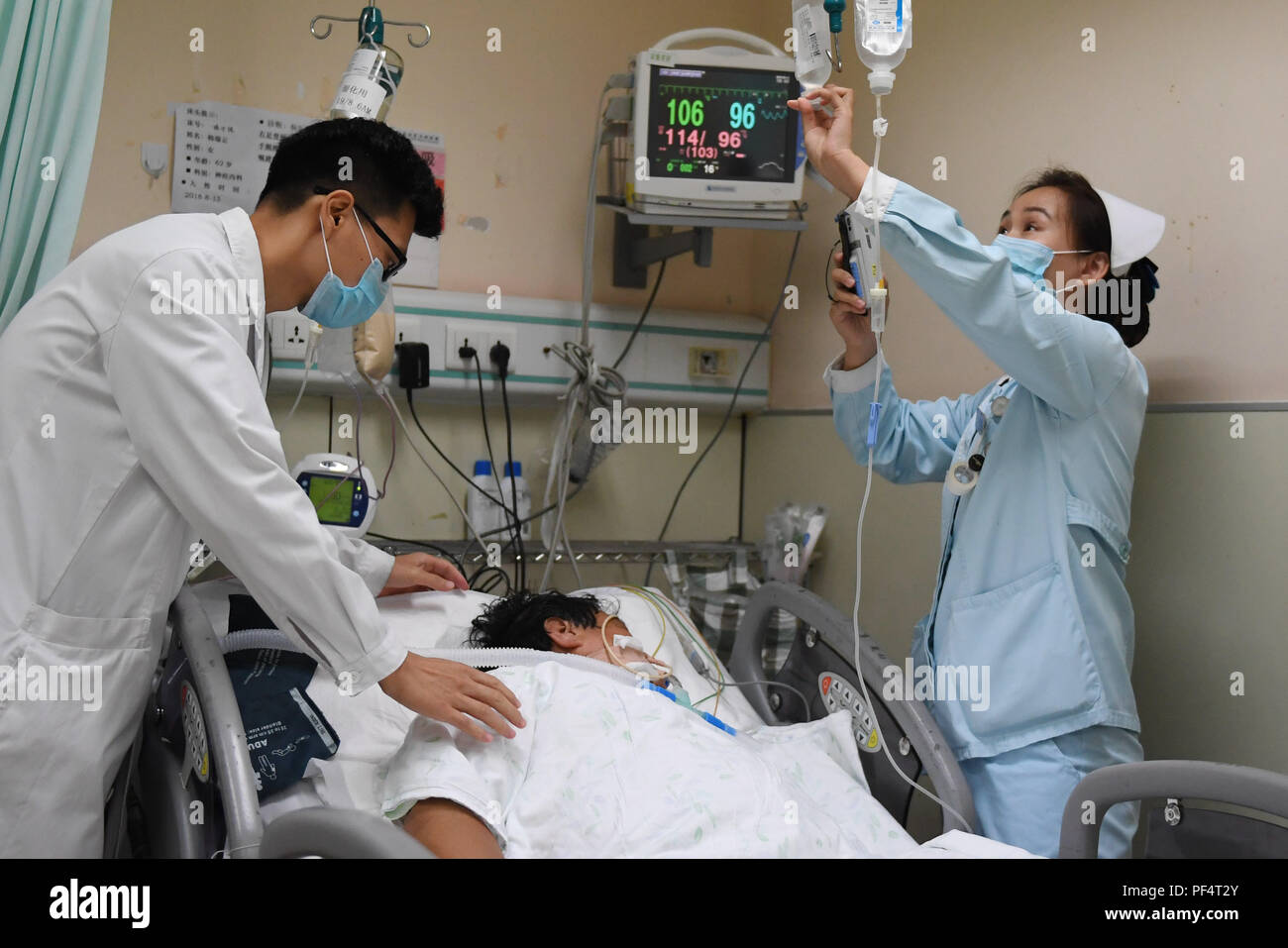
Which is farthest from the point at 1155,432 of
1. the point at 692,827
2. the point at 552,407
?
the point at 552,407

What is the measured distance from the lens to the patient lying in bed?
1.39 meters

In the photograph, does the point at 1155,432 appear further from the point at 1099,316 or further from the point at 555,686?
the point at 555,686

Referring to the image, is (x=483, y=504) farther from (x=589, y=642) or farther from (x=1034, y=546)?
(x=1034, y=546)

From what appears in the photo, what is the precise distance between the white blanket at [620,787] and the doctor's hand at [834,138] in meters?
0.83

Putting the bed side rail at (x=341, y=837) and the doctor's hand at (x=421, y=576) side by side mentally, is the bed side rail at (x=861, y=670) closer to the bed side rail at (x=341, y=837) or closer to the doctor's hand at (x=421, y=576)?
the doctor's hand at (x=421, y=576)

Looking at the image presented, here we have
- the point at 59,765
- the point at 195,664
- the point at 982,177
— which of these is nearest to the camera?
the point at 59,765

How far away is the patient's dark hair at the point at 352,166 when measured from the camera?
158cm

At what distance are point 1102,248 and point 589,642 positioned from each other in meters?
1.07

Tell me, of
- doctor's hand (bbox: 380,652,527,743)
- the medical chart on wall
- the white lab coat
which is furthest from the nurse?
the medical chart on wall

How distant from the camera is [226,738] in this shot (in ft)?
4.68

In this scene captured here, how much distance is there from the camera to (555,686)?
1.63 m

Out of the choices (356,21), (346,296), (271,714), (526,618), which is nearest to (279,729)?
(271,714)

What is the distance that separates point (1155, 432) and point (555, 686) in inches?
43.7

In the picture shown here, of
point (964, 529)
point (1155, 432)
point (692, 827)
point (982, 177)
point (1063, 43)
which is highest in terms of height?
point (1063, 43)
